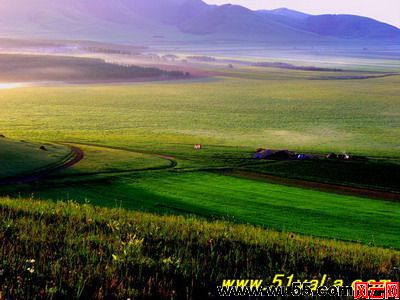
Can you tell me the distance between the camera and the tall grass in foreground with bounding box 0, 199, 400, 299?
7.45 metres

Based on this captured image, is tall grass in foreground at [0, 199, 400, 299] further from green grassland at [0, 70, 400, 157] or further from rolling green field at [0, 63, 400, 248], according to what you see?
green grassland at [0, 70, 400, 157]

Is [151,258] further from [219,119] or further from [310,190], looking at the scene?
[219,119]

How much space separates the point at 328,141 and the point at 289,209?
7633 cm

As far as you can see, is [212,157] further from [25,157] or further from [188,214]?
[188,214]

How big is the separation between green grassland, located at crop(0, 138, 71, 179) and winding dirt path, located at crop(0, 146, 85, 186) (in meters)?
0.52

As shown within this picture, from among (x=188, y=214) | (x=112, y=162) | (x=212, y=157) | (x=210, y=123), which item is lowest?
(x=210, y=123)

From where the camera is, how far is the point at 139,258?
8719 mm

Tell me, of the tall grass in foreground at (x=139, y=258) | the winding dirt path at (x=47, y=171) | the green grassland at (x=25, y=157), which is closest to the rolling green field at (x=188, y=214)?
the tall grass in foreground at (x=139, y=258)

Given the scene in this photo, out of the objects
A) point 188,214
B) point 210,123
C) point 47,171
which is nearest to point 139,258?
point 188,214

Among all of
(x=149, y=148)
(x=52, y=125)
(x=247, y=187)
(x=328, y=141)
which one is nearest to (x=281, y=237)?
(x=247, y=187)

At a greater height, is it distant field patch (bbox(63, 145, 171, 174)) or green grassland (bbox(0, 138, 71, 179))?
green grassland (bbox(0, 138, 71, 179))

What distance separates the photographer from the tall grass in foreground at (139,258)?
7449 millimetres

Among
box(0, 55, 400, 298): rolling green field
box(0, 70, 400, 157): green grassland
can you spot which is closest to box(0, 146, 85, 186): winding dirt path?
box(0, 55, 400, 298): rolling green field

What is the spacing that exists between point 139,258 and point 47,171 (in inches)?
1682
